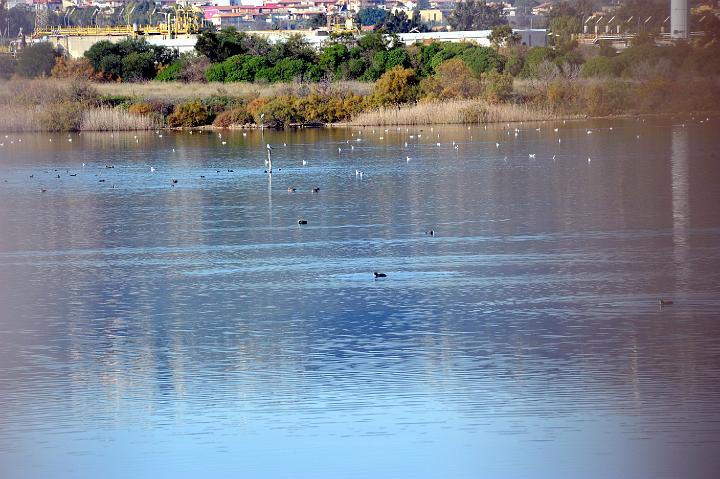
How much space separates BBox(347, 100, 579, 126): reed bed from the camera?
5388 centimetres

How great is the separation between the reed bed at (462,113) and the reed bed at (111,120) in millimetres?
10504

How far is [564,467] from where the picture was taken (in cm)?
1002

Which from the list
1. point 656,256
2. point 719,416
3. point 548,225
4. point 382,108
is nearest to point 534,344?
point 719,416

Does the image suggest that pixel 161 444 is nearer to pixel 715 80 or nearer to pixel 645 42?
pixel 715 80

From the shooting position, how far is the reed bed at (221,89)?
61688mm

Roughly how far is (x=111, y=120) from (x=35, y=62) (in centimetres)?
1793

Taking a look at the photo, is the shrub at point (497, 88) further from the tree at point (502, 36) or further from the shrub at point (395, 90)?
the tree at point (502, 36)

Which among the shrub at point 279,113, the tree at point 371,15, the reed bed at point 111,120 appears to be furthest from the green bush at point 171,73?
the tree at point 371,15

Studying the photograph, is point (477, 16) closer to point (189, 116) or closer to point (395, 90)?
point (395, 90)

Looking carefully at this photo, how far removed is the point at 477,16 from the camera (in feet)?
438

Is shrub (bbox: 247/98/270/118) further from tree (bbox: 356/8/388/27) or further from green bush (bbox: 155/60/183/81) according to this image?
tree (bbox: 356/8/388/27)

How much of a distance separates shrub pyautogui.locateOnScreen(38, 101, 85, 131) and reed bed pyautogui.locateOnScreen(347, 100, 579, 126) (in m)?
13.0

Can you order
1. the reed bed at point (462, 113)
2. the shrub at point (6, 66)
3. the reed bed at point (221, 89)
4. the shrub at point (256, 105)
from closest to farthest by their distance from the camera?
the reed bed at point (462, 113) < the shrub at point (256, 105) < the reed bed at point (221, 89) < the shrub at point (6, 66)

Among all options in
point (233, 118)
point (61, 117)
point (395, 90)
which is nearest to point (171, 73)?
point (233, 118)
